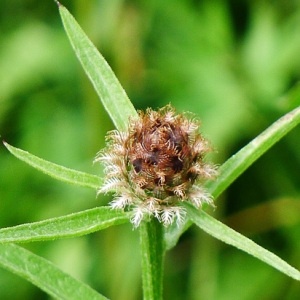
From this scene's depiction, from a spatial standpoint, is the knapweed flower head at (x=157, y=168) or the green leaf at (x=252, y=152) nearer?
the knapweed flower head at (x=157, y=168)

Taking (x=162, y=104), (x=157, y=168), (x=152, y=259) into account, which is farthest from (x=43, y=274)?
(x=162, y=104)

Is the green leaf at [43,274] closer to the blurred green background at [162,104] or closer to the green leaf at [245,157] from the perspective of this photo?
the green leaf at [245,157]

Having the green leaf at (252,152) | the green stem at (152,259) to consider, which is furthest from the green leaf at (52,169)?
the green leaf at (252,152)

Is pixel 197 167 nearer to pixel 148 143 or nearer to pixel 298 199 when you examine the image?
pixel 148 143

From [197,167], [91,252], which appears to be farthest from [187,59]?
[197,167]

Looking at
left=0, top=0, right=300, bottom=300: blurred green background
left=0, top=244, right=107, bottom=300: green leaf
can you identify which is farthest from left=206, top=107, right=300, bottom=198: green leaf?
left=0, top=0, right=300, bottom=300: blurred green background
